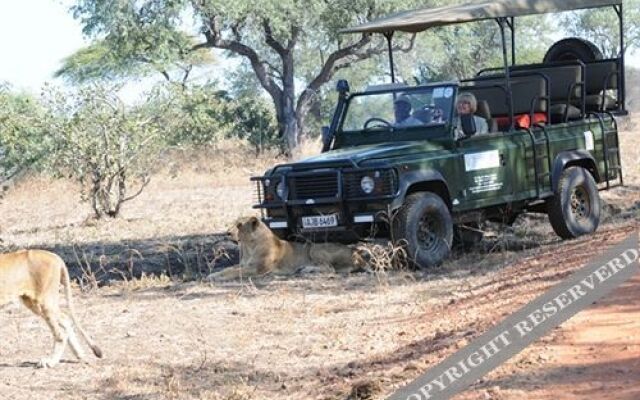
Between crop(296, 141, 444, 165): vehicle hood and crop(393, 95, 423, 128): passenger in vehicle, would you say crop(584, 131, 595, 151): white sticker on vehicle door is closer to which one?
crop(393, 95, 423, 128): passenger in vehicle

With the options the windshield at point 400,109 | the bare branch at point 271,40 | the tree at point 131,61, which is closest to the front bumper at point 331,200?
the windshield at point 400,109

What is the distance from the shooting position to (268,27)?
30406 mm

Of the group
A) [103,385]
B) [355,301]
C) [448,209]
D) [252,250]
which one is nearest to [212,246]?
[252,250]

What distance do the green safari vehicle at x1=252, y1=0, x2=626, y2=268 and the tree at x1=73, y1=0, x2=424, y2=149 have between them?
15301mm

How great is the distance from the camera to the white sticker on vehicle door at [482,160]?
11.3 m

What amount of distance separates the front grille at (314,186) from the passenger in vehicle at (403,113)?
1.35 m

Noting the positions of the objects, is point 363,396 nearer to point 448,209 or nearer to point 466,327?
point 466,327

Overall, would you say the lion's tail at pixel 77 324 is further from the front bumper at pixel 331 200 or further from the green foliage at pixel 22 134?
the green foliage at pixel 22 134

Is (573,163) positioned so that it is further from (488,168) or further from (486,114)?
(488,168)

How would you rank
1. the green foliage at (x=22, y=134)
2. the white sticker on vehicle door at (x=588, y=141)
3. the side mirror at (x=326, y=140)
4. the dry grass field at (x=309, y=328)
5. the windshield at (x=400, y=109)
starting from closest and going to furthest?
the dry grass field at (x=309, y=328)
the windshield at (x=400, y=109)
the side mirror at (x=326, y=140)
the white sticker on vehicle door at (x=588, y=141)
the green foliage at (x=22, y=134)

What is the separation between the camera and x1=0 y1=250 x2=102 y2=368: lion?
7582 millimetres

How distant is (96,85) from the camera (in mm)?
17391

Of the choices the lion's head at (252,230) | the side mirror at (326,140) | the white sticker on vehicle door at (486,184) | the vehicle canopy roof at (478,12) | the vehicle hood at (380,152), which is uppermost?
the vehicle canopy roof at (478,12)

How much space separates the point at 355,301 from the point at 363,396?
3354 millimetres
